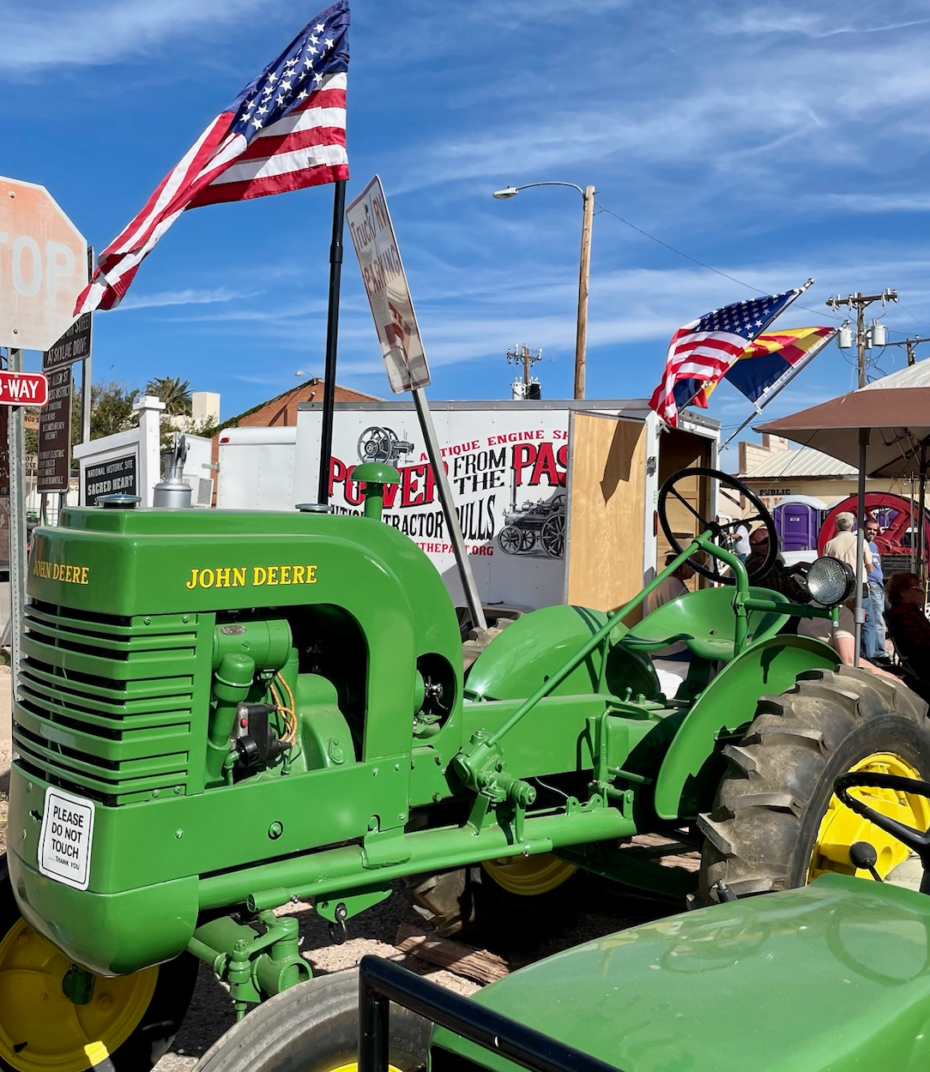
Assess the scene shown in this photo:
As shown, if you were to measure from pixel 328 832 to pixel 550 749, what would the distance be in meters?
0.96

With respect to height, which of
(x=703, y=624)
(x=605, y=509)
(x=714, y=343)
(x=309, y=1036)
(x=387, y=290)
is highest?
(x=714, y=343)

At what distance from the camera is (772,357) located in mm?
12742

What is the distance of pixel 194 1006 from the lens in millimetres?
3676

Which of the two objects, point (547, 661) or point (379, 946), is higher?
point (547, 661)

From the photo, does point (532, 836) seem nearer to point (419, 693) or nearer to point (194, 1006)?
point (419, 693)

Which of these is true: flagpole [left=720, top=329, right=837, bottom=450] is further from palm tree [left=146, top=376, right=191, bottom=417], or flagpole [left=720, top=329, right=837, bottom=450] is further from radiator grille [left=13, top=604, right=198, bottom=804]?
palm tree [left=146, top=376, right=191, bottom=417]

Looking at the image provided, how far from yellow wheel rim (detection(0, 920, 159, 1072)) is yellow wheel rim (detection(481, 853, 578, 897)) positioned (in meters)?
1.52

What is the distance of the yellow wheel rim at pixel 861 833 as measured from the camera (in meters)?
3.31

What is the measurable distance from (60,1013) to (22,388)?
3262 millimetres

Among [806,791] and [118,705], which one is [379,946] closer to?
[806,791]

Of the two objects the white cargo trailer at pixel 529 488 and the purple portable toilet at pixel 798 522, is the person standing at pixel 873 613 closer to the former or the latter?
the white cargo trailer at pixel 529 488

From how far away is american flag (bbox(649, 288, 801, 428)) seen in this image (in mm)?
10914

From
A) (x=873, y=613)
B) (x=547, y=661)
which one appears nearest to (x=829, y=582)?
(x=547, y=661)

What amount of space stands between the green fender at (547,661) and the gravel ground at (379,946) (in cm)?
90
